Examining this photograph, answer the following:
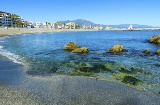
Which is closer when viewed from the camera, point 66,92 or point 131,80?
point 66,92

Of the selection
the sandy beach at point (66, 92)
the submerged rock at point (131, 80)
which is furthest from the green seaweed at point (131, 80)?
the sandy beach at point (66, 92)

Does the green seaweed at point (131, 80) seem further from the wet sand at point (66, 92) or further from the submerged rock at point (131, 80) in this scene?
the wet sand at point (66, 92)

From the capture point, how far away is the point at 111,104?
1439 cm

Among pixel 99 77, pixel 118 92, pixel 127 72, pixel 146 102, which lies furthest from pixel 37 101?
pixel 127 72

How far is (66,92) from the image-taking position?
55.1 ft

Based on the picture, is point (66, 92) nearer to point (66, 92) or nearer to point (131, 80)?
point (66, 92)

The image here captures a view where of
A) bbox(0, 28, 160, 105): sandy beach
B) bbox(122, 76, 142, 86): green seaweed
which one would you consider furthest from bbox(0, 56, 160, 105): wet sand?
bbox(122, 76, 142, 86): green seaweed

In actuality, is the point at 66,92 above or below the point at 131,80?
above

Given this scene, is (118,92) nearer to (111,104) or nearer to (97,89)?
(97,89)

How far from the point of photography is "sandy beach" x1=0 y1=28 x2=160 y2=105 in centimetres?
1484

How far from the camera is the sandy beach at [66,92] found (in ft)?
48.7

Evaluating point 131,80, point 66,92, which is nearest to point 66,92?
point 66,92

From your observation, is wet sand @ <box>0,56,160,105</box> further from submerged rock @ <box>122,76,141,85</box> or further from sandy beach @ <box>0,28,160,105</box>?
submerged rock @ <box>122,76,141,85</box>

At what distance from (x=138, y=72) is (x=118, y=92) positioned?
8705 mm
